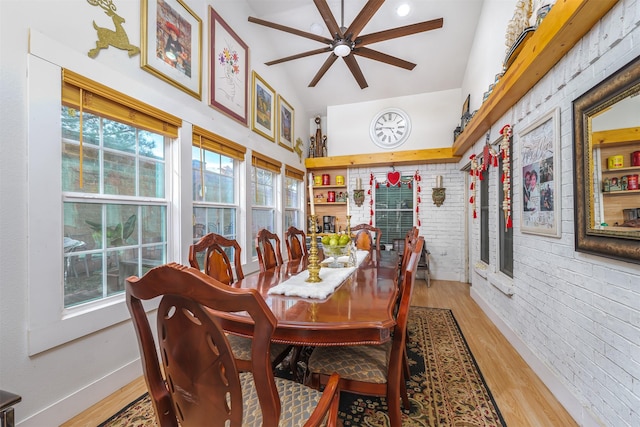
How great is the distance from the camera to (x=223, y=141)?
2.92m

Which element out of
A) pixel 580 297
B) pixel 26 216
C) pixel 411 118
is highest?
pixel 411 118

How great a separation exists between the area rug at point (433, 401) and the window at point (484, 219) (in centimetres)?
154

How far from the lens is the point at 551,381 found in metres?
1.77

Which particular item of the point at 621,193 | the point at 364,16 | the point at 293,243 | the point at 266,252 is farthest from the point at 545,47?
the point at 293,243

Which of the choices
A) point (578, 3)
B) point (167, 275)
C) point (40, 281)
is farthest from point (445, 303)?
point (40, 281)

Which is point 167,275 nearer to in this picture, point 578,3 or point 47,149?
point 47,149

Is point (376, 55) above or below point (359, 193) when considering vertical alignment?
above

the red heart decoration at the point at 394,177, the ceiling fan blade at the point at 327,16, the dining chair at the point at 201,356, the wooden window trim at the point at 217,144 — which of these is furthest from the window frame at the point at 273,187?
the dining chair at the point at 201,356

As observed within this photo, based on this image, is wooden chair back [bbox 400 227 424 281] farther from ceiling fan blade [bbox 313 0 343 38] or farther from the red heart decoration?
the red heart decoration

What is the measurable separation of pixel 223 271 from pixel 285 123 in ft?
10.4

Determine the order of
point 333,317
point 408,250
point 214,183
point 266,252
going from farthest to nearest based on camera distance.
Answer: point 214,183 < point 266,252 < point 408,250 < point 333,317

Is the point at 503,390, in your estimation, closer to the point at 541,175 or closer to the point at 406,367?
the point at 406,367

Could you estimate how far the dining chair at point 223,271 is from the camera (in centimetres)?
148

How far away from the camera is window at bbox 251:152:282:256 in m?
3.68
